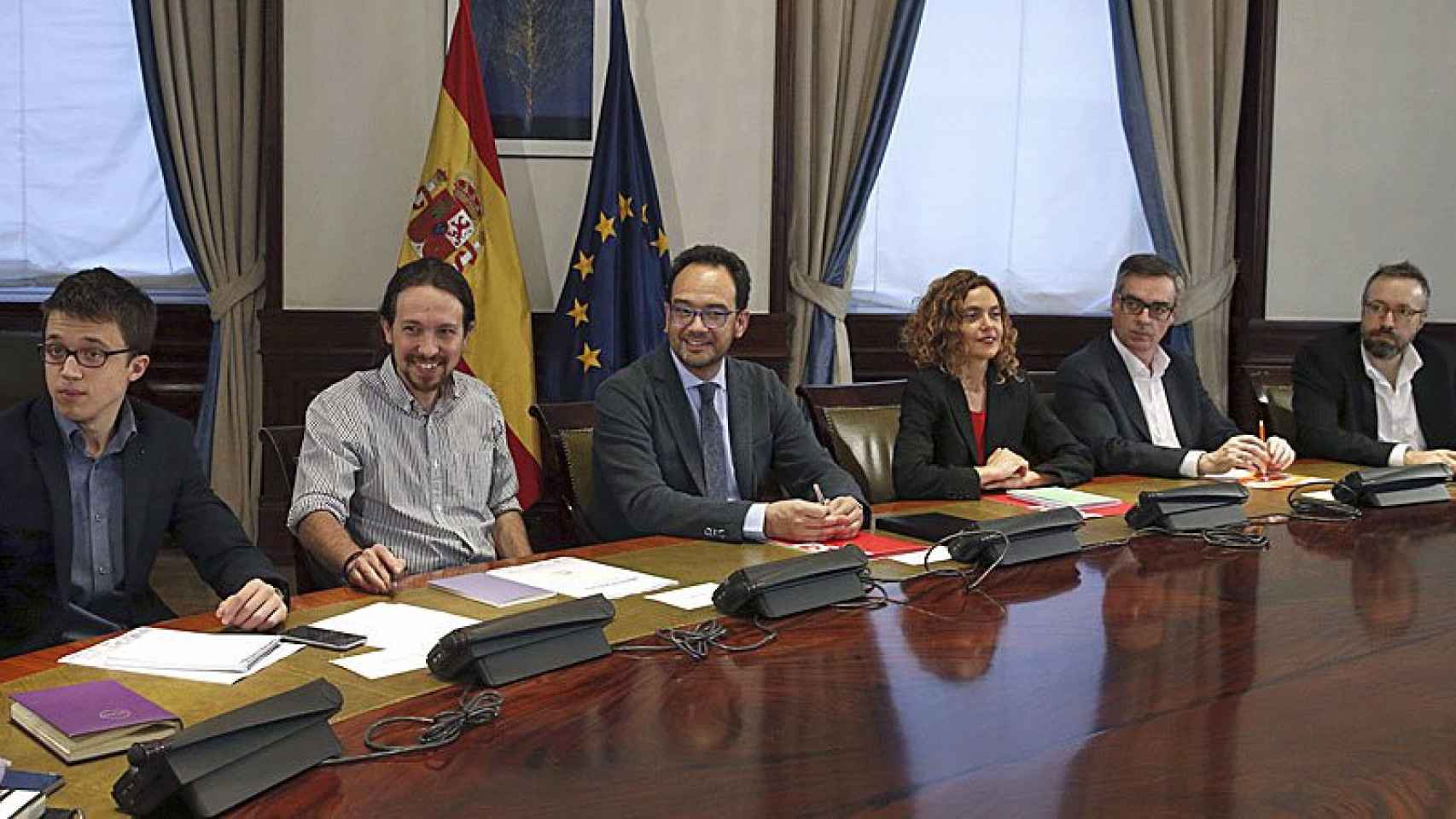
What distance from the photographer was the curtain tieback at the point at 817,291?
5719 mm

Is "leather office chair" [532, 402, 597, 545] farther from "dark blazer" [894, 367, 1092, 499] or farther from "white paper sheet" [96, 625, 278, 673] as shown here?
"white paper sheet" [96, 625, 278, 673]

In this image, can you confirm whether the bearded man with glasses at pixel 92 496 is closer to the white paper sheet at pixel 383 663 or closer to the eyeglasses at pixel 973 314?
the white paper sheet at pixel 383 663

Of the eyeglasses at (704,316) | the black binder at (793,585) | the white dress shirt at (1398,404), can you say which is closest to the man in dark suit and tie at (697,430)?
the eyeglasses at (704,316)

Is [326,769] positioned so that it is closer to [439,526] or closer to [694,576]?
[694,576]

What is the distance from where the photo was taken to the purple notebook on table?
8.32ft

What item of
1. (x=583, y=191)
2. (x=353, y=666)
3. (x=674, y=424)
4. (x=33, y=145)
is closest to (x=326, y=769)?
(x=353, y=666)

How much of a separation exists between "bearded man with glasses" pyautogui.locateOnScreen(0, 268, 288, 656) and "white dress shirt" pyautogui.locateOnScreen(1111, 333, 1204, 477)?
2.76 meters

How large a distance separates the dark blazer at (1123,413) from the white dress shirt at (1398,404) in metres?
0.53

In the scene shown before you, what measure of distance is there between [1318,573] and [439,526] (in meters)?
1.82

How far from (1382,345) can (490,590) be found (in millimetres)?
3373

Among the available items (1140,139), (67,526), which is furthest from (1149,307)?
(67,526)

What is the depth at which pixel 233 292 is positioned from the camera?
17.6 ft

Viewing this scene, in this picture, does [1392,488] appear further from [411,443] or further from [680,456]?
[411,443]

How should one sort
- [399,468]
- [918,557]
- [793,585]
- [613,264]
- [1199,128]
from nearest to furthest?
[793,585] < [918,557] < [399,468] < [613,264] < [1199,128]
